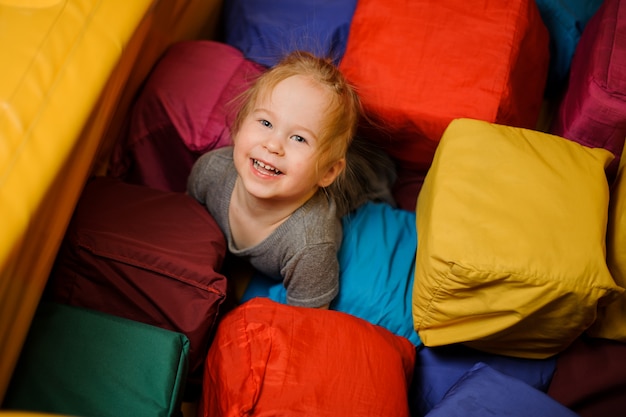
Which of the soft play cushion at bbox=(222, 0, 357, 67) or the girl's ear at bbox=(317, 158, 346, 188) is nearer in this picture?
the girl's ear at bbox=(317, 158, 346, 188)

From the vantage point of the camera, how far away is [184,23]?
1216 millimetres

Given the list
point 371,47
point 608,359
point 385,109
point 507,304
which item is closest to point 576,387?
point 608,359

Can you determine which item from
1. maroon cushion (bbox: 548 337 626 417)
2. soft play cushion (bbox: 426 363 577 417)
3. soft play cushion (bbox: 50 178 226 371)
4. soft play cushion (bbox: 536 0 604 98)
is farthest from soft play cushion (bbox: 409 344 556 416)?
soft play cushion (bbox: 536 0 604 98)

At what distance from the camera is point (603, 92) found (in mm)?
1021

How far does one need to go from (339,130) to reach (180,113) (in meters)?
0.32

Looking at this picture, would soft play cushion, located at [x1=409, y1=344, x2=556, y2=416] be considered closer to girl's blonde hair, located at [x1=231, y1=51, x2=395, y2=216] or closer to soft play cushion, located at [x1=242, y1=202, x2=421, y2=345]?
soft play cushion, located at [x1=242, y1=202, x2=421, y2=345]

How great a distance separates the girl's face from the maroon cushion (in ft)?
1.71

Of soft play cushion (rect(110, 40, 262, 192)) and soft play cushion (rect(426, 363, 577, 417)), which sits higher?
soft play cushion (rect(110, 40, 262, 192))

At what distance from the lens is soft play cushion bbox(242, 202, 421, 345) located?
1039 millimetres

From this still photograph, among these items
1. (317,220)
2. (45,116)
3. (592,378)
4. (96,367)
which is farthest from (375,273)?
(45,116)

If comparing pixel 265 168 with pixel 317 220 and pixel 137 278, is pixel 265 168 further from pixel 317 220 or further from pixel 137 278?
pixel 137 278

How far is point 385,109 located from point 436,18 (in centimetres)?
21

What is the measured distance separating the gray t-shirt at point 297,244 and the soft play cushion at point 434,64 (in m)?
0.20

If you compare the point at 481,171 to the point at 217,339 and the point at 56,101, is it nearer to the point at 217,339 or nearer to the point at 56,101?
the point at 217,339
